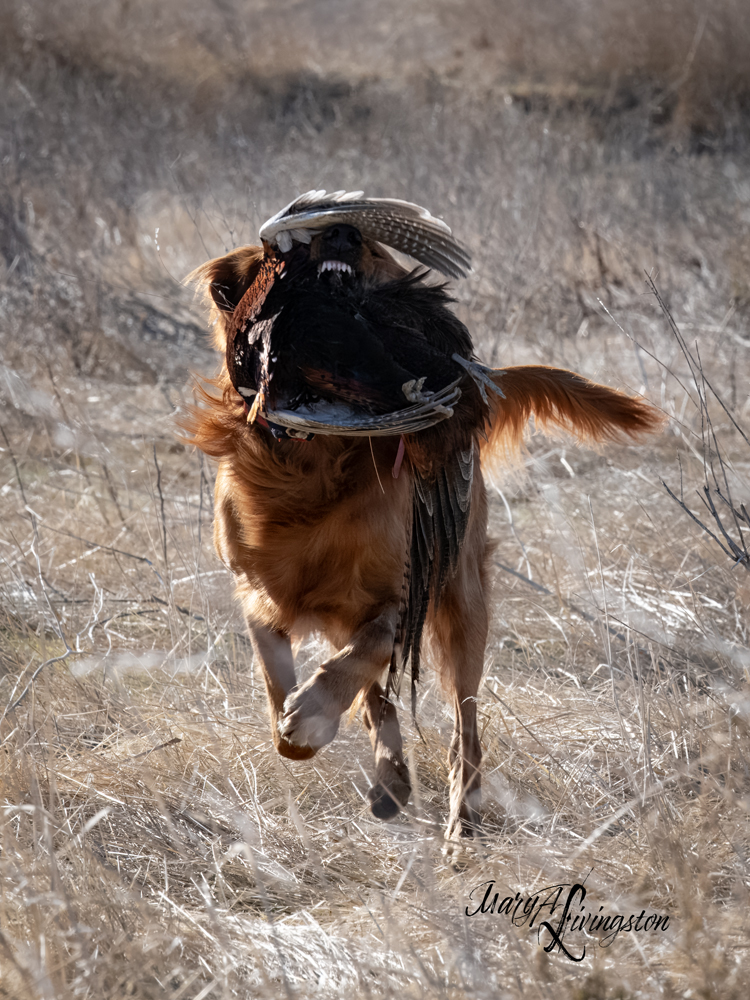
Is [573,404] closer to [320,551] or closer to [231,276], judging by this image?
[320,551]

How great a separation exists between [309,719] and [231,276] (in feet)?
3.55

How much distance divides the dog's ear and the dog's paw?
93 cm

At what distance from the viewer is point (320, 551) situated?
2.49 m

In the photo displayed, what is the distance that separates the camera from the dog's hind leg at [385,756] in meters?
2.55

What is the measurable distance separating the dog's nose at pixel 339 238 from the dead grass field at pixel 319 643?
0.73 m

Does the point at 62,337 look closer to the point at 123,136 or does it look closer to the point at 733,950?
the point at 123,136

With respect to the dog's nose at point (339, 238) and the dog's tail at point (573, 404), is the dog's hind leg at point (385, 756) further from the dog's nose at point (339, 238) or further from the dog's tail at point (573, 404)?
the dog's nose at point (339, 238)

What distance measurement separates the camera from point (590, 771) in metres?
2.60

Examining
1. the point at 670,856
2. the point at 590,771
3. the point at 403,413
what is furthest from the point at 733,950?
the point at 403,413

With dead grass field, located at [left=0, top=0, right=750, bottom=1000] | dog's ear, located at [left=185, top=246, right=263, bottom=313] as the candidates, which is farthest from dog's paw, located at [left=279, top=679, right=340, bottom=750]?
dog's ear, located at [left=185, top=246, right=263, bottom=313]

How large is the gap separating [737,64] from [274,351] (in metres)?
13.1

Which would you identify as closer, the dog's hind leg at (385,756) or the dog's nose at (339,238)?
the dog's nose at (339,238)

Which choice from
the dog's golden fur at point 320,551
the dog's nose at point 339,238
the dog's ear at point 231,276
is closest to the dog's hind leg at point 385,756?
the dog's golden fur at point 320,551

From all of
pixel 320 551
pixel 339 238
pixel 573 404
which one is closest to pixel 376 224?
pixel 339 238
